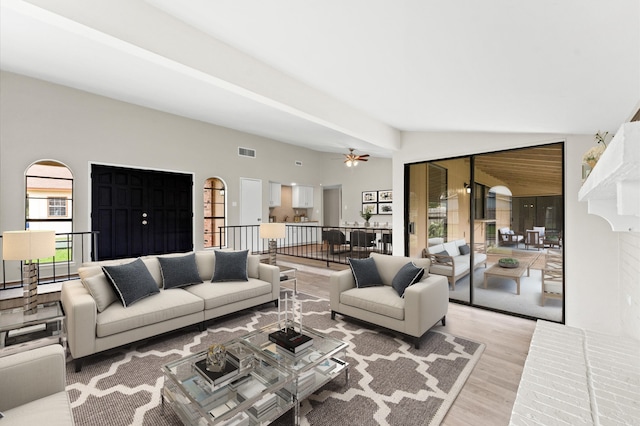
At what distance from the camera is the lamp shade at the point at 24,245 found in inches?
102

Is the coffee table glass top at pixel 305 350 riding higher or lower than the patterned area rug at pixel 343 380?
higher

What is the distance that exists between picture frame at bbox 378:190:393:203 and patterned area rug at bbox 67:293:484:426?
663 cm

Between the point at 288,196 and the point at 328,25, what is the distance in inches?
344

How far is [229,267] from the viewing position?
368 cm

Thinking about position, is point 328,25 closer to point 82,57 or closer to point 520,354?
point 520,354

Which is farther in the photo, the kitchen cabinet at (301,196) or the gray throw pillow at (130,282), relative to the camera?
the kitchen cabinet at (301,196)

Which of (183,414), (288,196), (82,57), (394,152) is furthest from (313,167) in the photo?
(183,414)

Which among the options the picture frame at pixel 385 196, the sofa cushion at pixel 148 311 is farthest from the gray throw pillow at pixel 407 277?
the picture frame at pixel 385 196

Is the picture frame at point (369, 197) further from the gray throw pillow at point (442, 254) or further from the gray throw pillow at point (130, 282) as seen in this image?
the gray throw pillow at point (130, 282)

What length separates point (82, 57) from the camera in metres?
4.10

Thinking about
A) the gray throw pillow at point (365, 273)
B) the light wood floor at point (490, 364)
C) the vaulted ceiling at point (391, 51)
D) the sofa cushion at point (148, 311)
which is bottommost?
the light wood floor at point (490, 364)

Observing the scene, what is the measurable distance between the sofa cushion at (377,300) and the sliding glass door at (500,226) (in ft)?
4.86

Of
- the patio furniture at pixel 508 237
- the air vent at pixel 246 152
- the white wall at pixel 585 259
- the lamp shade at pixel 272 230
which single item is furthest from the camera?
the air vent at pixel 246 152

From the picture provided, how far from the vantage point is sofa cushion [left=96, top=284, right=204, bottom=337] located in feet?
8.30
